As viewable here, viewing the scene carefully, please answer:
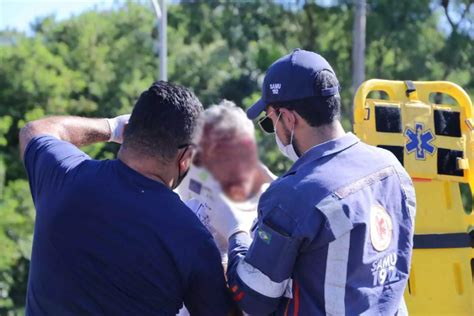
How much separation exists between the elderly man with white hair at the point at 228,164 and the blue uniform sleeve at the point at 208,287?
434mm

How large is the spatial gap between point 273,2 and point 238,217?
19.9m

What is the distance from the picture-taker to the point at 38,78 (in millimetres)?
17391

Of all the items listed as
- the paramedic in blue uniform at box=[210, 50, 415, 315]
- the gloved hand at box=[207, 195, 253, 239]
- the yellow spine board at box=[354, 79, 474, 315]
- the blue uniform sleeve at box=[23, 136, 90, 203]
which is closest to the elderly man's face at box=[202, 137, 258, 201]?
the gloved hand at box=[207, 195, 253, 239]

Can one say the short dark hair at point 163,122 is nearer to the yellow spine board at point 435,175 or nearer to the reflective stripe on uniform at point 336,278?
the reflective stripe on uniform at point 336,278

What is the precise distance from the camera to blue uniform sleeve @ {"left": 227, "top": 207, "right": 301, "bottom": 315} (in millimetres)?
2342

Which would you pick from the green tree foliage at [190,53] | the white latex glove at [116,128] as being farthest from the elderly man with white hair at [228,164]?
the green tree foliage at [190,53]

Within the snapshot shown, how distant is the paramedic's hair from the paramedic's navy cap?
424 mm

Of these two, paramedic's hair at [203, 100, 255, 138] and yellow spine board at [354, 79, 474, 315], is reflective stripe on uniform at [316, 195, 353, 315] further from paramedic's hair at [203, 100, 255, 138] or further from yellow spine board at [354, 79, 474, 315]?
yellow spine board at [354, 79, 474, 315]

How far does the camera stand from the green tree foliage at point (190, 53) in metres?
17.2

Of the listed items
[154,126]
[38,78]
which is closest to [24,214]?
[38,78]

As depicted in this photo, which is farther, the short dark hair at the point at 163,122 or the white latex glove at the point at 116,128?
the white latex glove at the point at 116,128

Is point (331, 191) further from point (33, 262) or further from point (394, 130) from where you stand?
point (394, 130)

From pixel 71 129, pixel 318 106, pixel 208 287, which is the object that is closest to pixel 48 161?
pixel 71 129

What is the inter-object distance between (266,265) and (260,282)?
0.06m
